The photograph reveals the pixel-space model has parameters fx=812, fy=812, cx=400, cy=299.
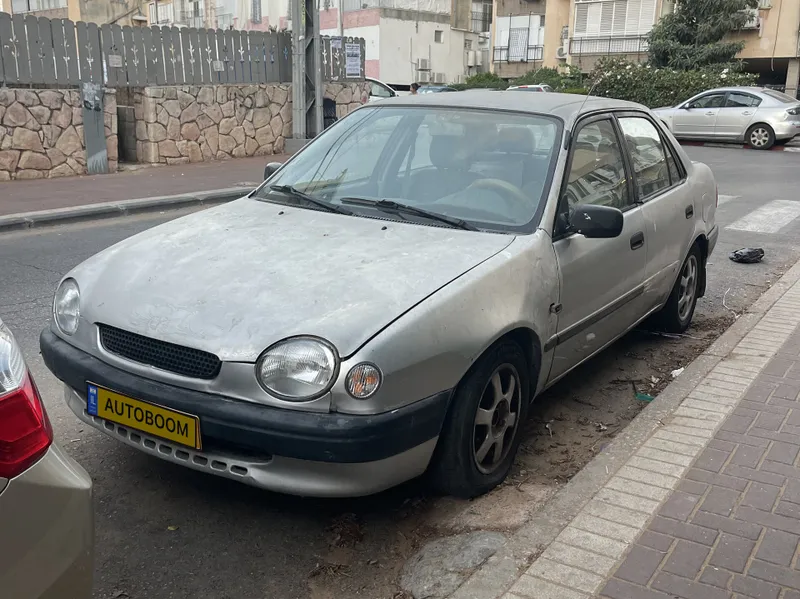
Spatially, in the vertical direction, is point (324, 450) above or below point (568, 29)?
below

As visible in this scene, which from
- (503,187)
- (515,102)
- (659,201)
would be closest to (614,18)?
(659,201)

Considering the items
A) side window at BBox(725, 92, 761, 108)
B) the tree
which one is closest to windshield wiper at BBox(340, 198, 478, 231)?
side window at BBox(725, 92, 761, 108)

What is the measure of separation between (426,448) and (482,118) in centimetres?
198

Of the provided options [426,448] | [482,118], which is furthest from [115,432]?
[482,118]

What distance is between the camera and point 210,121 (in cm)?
1504

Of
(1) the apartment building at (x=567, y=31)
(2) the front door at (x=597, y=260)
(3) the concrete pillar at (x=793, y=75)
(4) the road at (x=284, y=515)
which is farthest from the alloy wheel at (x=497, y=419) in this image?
(3) the concrete pillar at (x=793, y=75)

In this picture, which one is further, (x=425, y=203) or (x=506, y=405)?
(x=425, y=203)

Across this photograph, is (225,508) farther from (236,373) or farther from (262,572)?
(236,373)

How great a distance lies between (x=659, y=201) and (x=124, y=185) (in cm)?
920

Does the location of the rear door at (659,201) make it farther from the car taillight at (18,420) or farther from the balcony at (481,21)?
the balcony at (481,21)

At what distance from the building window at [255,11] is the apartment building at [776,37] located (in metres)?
29.0

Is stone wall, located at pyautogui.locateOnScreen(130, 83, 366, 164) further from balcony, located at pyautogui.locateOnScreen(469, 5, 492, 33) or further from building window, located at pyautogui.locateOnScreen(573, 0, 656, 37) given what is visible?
balcony, located at pyautogui.locateOnScreen(469, 5, 492, 33)

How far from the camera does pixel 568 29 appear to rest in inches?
1676

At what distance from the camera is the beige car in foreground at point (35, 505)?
1.76m
